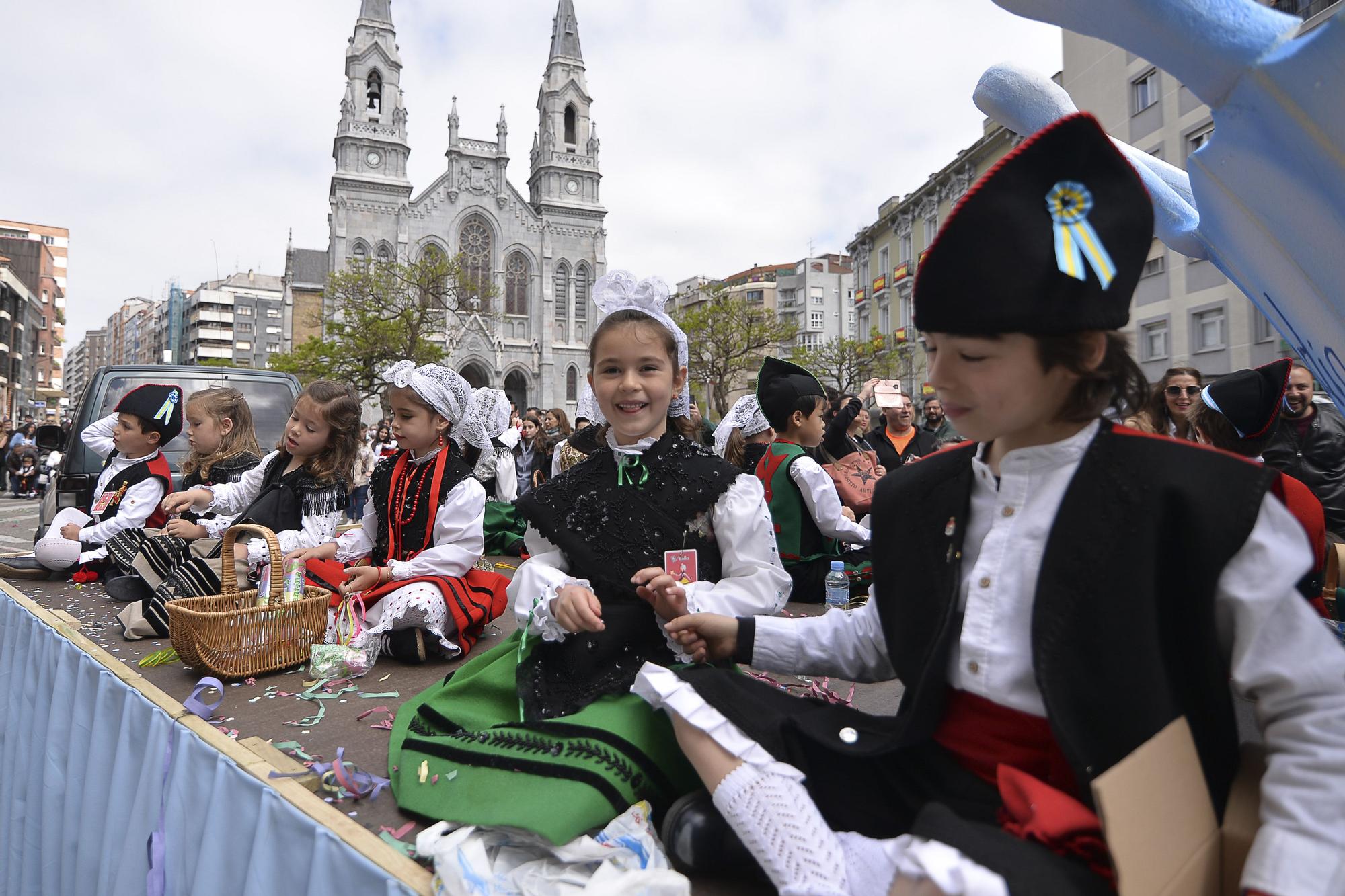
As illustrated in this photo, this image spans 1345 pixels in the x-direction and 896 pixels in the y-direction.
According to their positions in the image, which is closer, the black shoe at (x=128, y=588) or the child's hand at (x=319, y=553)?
the child's hand at (x=319, y=553)

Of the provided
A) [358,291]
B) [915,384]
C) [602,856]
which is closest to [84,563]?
[602,856]

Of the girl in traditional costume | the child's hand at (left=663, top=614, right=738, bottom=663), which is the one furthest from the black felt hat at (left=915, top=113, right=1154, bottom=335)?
the girl in traditional costume

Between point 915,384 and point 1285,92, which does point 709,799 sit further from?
point 915,384

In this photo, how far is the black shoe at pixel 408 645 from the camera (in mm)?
3527

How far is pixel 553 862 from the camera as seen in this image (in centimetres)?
162

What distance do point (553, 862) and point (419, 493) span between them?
2.49 meters

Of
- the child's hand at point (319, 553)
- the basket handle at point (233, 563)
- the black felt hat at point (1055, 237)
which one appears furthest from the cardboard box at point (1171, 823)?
the child's hand at point (319, 553)

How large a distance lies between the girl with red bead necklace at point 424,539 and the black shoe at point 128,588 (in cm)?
146

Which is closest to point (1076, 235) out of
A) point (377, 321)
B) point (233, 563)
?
point (233, 563)

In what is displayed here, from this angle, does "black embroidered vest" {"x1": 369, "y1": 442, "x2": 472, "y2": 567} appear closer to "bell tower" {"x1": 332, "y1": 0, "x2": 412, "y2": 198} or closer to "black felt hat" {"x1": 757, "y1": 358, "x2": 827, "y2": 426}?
"black felt hat" {"x1": 757, "y1": 358, "x2": 827, "y2": 426}

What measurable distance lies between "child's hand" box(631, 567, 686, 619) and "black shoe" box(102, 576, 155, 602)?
3897 mm

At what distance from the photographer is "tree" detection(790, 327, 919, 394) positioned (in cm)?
3156

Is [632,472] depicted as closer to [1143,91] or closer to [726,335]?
[1143,91]

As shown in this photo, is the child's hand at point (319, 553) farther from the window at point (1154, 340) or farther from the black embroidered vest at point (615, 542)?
the window at point (1154, 340)
